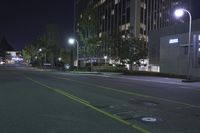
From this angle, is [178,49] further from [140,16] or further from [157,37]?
[140,16]

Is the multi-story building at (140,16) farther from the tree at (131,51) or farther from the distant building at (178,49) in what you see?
the distant building at (178,49)

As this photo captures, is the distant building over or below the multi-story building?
below

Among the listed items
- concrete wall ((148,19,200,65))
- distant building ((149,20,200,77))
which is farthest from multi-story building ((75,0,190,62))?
distant building ((149,20,200,77))

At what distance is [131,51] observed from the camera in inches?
2766

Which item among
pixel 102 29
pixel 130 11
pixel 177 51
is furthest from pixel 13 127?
pixel 102 29

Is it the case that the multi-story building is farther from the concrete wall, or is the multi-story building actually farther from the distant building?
the distant building

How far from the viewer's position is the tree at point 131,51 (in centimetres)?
6968

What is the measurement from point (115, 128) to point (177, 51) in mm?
49495

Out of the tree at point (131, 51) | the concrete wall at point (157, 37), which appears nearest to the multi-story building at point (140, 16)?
the concrete wall at point (157, 37)

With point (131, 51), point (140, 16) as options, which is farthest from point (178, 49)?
point (140, 16)

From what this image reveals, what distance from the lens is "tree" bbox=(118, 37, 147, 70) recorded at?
69.7m

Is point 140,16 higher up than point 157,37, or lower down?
higher up

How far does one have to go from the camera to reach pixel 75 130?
9.78 meters

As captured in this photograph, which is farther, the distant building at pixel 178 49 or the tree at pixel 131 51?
the tree at pixel 131 51
